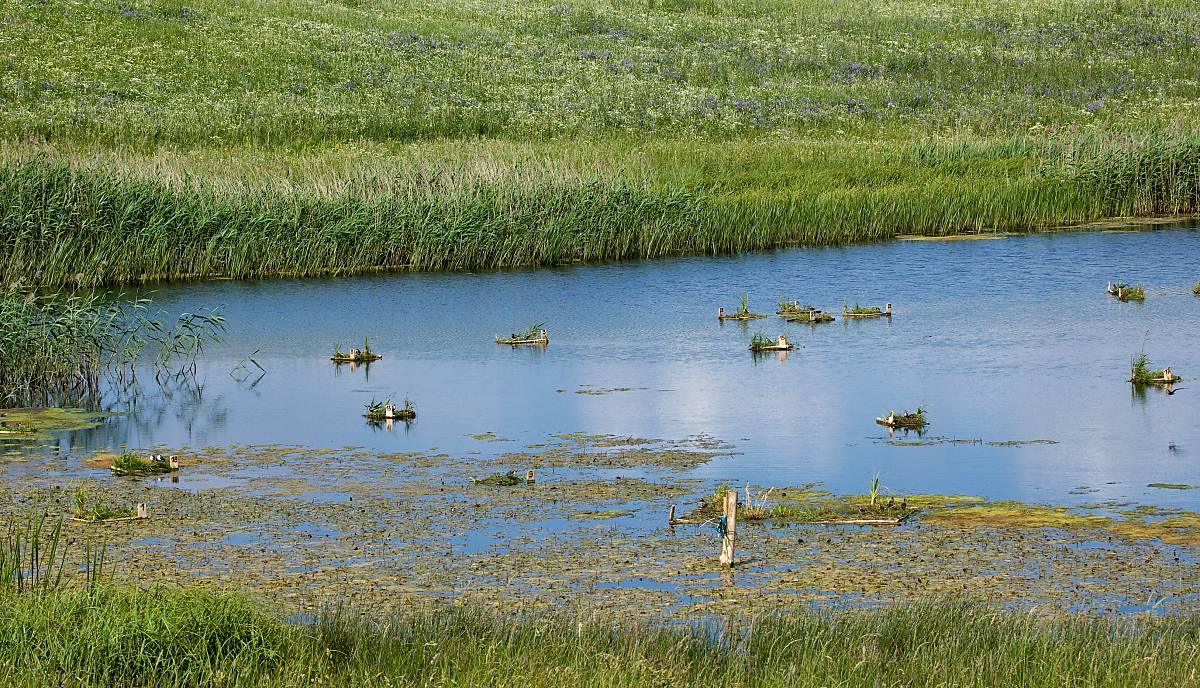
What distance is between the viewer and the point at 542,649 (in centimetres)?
A: 755

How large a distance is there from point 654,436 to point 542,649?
7.34 metres

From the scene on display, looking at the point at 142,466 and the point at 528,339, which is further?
the point at 528,339

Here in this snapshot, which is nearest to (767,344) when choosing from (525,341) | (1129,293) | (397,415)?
(525,341)

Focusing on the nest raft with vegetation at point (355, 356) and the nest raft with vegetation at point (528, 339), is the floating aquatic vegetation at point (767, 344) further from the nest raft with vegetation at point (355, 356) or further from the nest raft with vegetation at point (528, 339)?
the nest raft with vegetation at point (355, 356)

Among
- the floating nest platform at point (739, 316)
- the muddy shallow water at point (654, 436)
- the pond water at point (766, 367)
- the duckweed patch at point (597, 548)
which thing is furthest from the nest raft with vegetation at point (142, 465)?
the floating nest platform at point (739, 316)

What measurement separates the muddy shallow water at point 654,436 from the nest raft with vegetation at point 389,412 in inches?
7.5

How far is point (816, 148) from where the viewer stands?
39.4 metres

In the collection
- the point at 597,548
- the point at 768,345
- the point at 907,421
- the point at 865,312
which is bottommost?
the point at 597,548

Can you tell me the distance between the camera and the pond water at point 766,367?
13.9m

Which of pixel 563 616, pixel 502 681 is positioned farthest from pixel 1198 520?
pixel 502 681

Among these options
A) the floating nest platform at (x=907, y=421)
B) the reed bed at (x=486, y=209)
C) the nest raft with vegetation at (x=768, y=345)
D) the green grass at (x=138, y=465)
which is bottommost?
the green grass at (x=138, y=465)

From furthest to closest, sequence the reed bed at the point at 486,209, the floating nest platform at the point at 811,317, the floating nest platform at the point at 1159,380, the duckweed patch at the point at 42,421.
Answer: the reed bed at the point at 486,209 → the floating nest platform at the point at 811,317 → the floating nest platform at the point at 1159,380 → the duckweed patch at the point at 42,421

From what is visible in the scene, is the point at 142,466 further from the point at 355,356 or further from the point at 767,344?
the point at 767,344

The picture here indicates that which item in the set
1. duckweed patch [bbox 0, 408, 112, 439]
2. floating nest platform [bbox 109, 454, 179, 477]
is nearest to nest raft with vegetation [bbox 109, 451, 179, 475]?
floating nest platform [bbox 109, 454, 179, 477]
